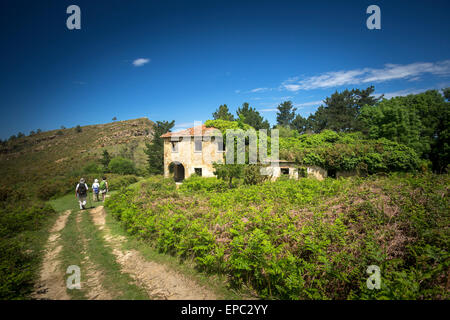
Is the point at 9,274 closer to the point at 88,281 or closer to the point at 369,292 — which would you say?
the point at 88,281

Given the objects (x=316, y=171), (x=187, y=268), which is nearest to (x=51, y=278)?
(x=187, y=268)

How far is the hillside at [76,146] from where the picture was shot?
39656 mm

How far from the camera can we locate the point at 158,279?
4.81 metres

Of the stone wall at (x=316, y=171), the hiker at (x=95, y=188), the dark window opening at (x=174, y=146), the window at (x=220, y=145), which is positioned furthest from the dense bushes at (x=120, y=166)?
the stone wall at (x=316, y=171)

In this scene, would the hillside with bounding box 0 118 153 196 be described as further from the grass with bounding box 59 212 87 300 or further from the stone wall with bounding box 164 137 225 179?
the grass with bounding box 59 212 87 300

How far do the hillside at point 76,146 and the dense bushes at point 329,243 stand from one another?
37.5m

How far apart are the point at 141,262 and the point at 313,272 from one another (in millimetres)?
4472

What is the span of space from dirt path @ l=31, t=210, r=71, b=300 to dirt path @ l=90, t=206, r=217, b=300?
4.22 feet

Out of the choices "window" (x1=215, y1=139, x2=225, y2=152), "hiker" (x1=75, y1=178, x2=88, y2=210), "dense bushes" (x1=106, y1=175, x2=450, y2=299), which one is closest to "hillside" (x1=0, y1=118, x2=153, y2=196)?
"window" (x1=215, y1=139, x2=225, y2=152)

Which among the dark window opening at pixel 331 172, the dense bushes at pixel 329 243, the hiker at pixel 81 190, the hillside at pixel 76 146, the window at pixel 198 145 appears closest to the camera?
the dense bushes at pixel 329 243

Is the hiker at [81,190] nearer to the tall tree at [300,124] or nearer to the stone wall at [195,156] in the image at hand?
the stone wall at [195,156]

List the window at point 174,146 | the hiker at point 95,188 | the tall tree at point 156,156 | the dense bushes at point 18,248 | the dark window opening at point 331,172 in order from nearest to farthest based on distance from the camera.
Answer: the dense bushes at point 18,248, the hiker at point 95,188, the dark window opening at point 331,172, the window at point 174,146, the tall tree at point 156,156
